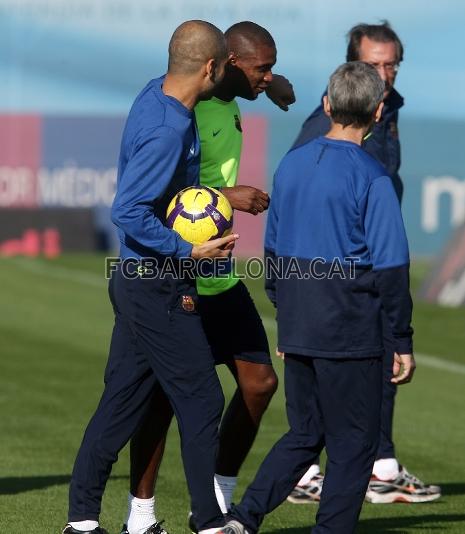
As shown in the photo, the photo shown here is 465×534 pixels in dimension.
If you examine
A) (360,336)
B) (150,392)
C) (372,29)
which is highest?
(372,29)

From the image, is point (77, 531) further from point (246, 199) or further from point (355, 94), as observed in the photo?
point (355, 94)

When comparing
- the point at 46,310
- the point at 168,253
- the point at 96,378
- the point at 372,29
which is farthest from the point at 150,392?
the point at 46,310

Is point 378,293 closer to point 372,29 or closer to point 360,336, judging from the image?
point 360,336

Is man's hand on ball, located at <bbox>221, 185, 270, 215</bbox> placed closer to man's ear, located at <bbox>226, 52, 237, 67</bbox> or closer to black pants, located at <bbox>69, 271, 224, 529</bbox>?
black pants, located at <bbox>69, 271, 224, 529</bbox>

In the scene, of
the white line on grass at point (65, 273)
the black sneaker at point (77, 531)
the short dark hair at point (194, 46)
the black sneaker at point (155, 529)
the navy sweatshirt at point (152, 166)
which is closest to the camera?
the navy sweatshirt at point (152, 166)

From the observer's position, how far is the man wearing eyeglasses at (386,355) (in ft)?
26.0

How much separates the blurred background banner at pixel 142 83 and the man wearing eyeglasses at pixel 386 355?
18.8 meters

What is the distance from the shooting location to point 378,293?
5.99m

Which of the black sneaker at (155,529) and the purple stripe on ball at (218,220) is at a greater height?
the purple stripe on ball at (218,220)

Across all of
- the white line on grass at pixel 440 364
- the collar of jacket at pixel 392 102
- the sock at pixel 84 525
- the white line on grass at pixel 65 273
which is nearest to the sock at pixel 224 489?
the sock at pixel 84 525

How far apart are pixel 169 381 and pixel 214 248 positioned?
62 cm

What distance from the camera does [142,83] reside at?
1175 inches

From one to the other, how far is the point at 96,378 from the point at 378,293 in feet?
23.0

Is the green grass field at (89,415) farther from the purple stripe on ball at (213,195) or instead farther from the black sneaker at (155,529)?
the purple stripe on ball at (213,195)
